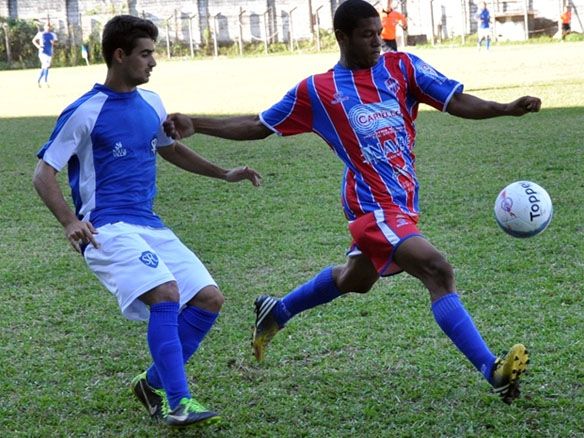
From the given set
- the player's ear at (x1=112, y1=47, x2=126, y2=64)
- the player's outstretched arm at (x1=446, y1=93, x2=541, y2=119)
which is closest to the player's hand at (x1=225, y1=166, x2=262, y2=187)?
the player's ear at (x1=112, y1=47, x2=126, y2=64)

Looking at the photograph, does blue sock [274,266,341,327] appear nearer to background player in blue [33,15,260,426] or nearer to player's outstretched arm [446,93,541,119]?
background player in blue [33,15,260,426]

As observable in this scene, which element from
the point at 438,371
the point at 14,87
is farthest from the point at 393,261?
the point at 14,87

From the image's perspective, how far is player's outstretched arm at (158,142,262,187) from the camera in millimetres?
4871

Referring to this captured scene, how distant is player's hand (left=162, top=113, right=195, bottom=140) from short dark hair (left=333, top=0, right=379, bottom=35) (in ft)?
2.68

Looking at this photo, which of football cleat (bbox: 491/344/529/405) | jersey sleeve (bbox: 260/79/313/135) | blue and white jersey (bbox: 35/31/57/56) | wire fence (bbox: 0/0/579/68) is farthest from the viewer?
wire fence (bbox: 0/0/579/68)

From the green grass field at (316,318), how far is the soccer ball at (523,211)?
638 millimetres

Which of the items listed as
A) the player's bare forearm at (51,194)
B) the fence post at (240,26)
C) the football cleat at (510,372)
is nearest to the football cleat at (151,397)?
the player's bare forearm at (51,194)

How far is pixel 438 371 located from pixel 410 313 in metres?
0.94

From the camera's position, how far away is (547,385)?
176 inches

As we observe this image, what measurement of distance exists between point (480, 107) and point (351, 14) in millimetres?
736

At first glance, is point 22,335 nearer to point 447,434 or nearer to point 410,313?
point 410,313

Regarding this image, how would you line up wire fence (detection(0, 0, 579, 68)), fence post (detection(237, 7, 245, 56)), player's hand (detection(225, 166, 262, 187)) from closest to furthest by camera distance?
player's hand (detection(225, 166, 262, 187)), wire fence (detection(0, 0, 579, 68)), fence post (detection(237, 7, 245, 56))

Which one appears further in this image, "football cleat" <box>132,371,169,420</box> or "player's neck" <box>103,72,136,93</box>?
"player's neck" <box>103,72,136,93</box>

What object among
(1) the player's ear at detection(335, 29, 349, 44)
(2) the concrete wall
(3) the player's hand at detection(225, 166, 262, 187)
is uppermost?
(2) the concrete wall
